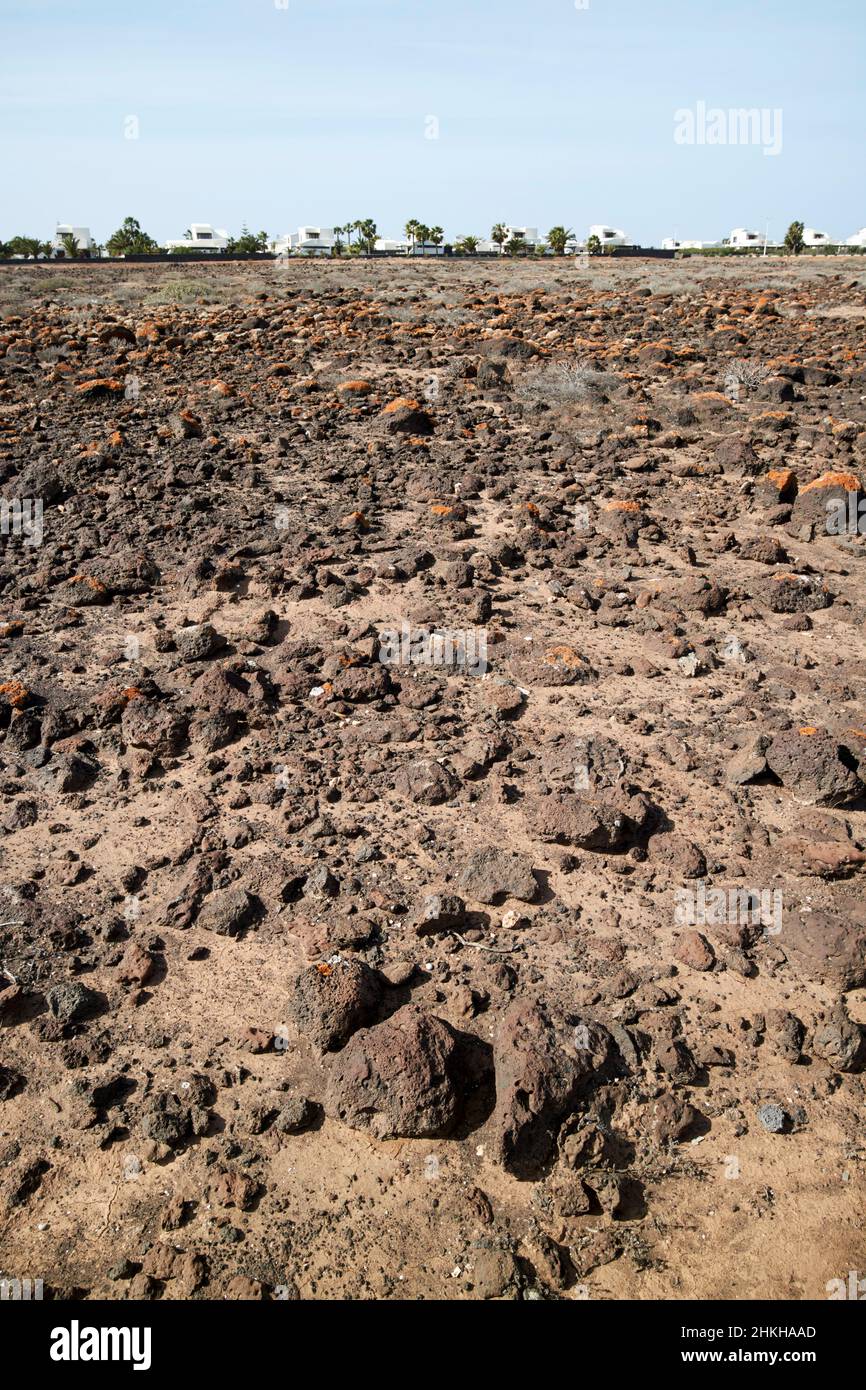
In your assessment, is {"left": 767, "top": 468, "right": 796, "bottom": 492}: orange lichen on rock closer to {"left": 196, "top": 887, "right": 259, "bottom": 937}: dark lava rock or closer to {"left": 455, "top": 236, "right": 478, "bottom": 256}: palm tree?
{"left": 196, "top": 887, "right": 259, "bottom": 937}: dark lava rock

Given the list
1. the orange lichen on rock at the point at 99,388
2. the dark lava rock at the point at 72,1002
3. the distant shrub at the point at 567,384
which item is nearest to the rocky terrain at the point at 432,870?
the dark lava rock at the point at 72,1002

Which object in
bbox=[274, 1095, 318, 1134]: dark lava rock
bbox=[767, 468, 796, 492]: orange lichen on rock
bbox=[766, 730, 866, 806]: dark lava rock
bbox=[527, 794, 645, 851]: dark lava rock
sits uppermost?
bbox=[767, 468, 796, 492]: orange lichen on rock

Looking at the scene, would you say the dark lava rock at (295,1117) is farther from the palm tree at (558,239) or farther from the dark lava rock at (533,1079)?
the palm tree at (558,239)

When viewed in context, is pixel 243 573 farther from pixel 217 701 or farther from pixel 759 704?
pixel 759 704

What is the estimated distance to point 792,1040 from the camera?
415cm

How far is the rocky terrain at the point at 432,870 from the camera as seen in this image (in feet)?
11.7

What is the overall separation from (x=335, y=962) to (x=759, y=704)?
3463 millimetres

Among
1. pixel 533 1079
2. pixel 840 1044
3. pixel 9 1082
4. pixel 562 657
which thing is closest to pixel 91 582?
pixel 562 657

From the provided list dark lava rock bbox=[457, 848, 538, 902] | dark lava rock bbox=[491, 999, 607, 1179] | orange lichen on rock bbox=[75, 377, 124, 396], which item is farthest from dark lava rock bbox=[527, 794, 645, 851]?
orange lichen on rock bbox=[75, 377, 124, 396]

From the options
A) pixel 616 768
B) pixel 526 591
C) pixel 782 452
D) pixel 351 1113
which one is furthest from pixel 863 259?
pixel 351 1113

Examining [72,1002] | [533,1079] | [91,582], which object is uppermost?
[91,582]

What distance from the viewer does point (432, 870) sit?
16.5ft

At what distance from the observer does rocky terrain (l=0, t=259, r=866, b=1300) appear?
3.57 meters

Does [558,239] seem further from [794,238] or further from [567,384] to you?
[567,384]
